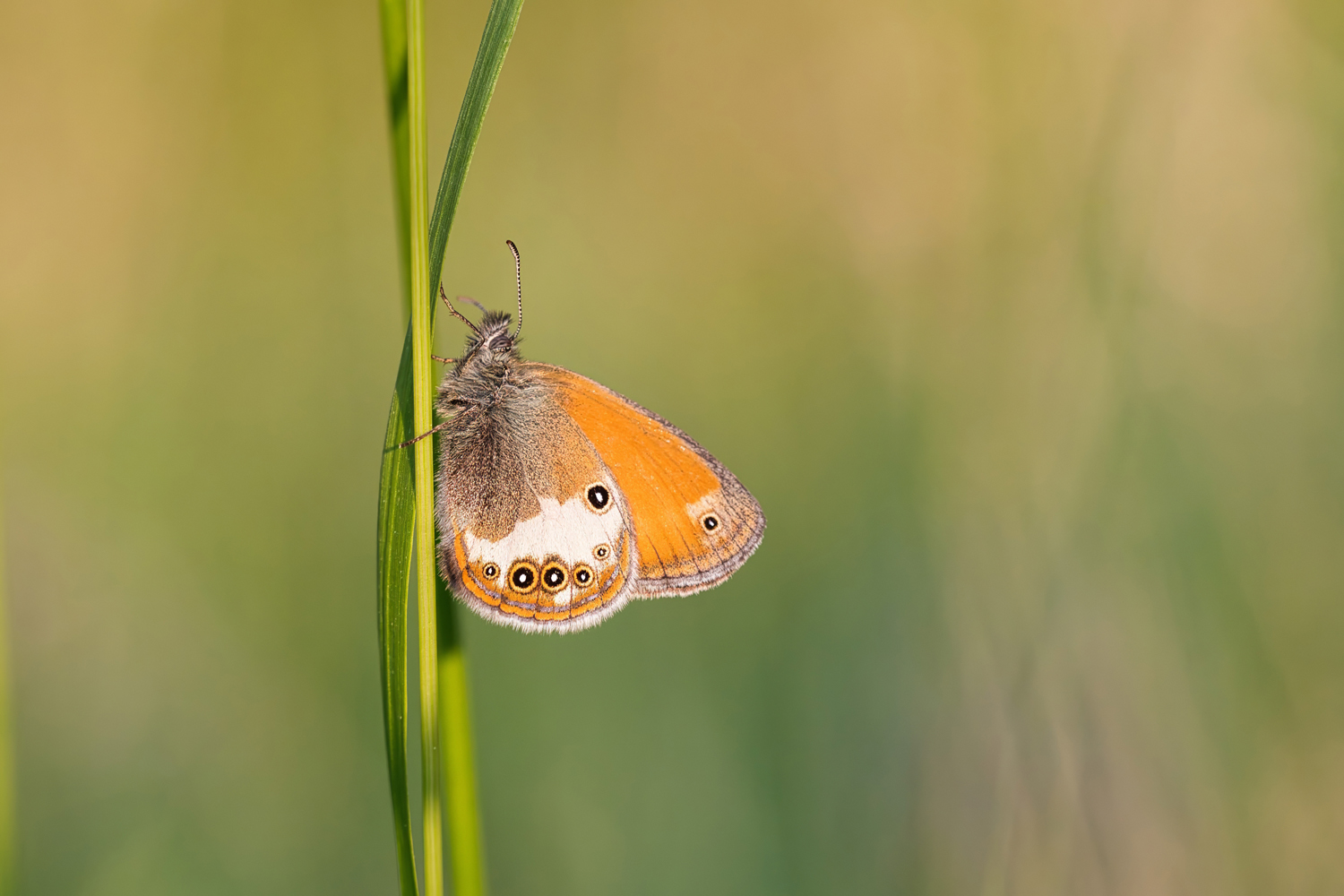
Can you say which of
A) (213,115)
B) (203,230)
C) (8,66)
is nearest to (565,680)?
(203,230)

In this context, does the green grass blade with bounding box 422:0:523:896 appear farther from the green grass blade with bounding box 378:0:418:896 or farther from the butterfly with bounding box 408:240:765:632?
the butterfly with bounding box 408:240:765:632

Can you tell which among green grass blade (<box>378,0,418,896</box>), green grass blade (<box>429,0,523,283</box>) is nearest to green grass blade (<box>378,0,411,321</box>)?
green grass blade (<box>378,0,418,896</box>)

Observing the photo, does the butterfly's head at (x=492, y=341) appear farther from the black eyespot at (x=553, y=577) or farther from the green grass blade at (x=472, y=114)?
the green grass blade at (x=472, y=114)

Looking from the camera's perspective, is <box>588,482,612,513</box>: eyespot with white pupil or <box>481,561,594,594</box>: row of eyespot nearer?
<box>481,561,594,594</box>: row of eyespot

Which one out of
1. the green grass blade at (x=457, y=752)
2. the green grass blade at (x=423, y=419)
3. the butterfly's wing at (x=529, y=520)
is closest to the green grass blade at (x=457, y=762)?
the green grass blade at (x=457, y=752)

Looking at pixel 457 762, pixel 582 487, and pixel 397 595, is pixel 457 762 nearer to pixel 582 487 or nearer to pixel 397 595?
pixel 397 595

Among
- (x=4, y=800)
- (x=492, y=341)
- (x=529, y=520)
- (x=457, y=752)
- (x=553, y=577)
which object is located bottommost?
(x=4, y=800)

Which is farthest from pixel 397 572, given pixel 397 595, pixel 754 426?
pixel 754 426

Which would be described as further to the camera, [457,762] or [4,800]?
[4,800]
